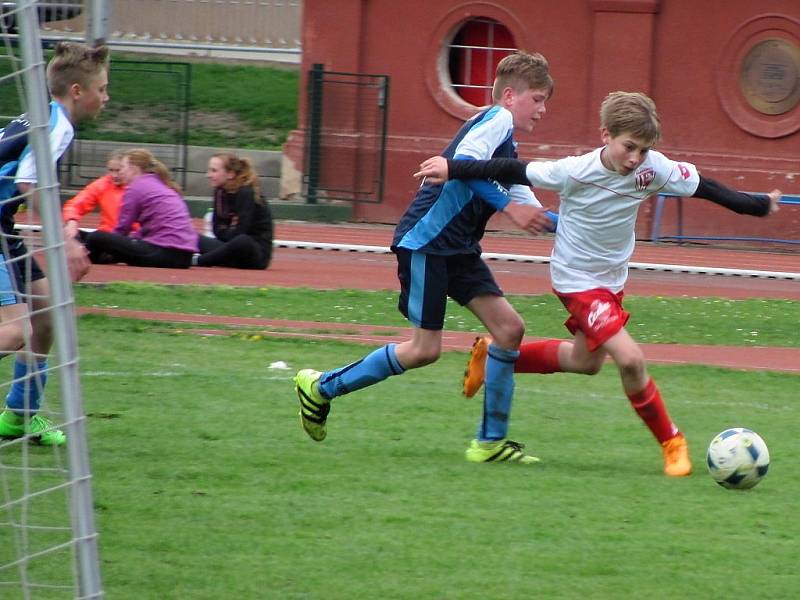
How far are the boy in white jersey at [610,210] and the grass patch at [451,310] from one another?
4.67 meters

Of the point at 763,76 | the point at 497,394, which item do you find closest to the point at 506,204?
the point at 497,394

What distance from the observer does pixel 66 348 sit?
3.46 meters

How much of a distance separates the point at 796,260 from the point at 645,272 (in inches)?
133

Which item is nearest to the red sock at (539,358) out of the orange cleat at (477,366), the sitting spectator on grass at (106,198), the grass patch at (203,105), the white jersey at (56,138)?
the orange cleat at (477,366)

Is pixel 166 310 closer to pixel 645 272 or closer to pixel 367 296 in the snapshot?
pixel 367 296

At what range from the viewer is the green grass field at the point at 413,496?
456 centimetres

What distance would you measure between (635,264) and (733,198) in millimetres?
10689

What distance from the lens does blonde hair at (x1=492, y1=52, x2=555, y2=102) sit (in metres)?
6.26

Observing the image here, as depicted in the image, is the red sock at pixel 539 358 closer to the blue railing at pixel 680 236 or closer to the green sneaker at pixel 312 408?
the green sneaker at pixel 312 408

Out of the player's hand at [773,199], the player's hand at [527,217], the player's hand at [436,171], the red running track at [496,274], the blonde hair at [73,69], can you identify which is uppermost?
the blonde hair at [73,69]

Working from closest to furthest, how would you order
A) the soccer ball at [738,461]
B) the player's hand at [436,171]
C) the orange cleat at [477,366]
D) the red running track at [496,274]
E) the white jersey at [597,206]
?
the soccer ball at [738,461] → the player's hand at [436,171] → the white jersey at [597,206] → the orange cleat at [477,366] → the red running track at [496,274]

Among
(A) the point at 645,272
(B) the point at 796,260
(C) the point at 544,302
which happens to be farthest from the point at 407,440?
(B) the point at 796,260

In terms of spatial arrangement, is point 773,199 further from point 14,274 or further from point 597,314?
point 14,274

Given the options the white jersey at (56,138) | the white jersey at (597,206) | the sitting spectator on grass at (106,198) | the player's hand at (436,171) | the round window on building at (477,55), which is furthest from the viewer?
the round window on building at (477,55)
